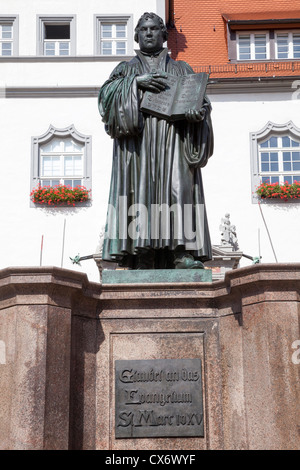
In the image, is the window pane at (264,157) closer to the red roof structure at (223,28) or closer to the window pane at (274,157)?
the window pane at (274,157)

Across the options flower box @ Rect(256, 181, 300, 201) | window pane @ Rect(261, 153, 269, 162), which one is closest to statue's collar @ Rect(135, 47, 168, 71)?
flower box @ Rect(256, 181, 300, 201)

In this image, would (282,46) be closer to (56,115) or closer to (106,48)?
(106,48)

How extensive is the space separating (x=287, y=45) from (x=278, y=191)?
5001 mm

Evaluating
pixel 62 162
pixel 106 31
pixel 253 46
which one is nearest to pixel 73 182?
pixel 62 162

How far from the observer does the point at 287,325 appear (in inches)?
219

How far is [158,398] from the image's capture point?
18.8 ft

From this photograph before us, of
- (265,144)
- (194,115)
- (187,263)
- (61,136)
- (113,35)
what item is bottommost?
(187,263)

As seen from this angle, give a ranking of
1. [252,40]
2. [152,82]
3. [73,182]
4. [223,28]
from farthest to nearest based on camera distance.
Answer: [223,28]
[252,40]
[73,182]
[152,82]

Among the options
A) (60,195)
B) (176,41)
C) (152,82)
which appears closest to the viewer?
(152,82)

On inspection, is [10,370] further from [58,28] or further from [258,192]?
[58,28]

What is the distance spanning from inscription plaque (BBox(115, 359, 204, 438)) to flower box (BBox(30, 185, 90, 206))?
17443 millimetres

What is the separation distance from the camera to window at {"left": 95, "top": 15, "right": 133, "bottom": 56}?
80.9ft

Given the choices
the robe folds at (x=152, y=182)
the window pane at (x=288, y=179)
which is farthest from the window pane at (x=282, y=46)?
the robe folds at (x=152, y=182)
